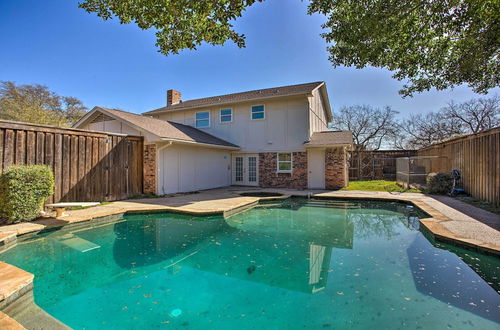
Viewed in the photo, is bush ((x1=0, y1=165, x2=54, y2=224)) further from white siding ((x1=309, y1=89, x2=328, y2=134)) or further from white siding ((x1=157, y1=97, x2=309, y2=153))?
white siding ((x1=309, y1=89, x2=328, y2=134))

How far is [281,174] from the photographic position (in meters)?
13.7

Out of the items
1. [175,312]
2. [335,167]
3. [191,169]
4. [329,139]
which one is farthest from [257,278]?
[329,139]

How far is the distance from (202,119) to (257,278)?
13.1 metres

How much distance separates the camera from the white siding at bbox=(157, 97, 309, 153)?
1312 cm

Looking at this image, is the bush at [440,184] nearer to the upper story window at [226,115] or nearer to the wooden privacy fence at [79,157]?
the upper story window at [226,115]

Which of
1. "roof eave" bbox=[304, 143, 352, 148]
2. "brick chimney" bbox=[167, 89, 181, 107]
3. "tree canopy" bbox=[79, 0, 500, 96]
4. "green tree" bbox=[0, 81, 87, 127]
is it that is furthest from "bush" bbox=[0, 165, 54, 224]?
"green tree" bbox=[0, 81, 87, 127]

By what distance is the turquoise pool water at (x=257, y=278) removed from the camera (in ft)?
8.85

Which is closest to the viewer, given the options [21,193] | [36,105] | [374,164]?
[21,193]

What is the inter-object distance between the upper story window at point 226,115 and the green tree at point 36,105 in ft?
44.6

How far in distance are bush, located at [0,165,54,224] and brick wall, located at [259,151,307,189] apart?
9.87 metres

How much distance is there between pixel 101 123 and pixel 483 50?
14.7 meters

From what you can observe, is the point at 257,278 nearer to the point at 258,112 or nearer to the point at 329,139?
the point at 329,139

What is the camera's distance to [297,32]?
1053cm

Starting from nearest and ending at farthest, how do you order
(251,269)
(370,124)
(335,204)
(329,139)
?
1. (251,269)
2. (335,204)
3. (329,139)
4. (370,124)
